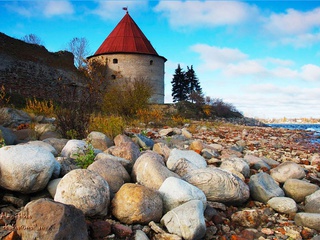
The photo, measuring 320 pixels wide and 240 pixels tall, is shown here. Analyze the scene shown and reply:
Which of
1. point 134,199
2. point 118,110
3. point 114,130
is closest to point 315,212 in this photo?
point 134,199

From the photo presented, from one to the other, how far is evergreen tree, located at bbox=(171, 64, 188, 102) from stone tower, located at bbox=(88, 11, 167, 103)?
7129mm

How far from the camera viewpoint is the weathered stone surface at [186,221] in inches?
106

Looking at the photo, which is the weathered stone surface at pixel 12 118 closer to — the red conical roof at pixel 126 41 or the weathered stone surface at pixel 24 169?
the weathered stone surface at pixel 24 169

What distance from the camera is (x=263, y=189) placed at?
3816 millimetres

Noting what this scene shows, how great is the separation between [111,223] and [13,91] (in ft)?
61.6

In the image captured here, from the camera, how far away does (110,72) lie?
30.2 metres

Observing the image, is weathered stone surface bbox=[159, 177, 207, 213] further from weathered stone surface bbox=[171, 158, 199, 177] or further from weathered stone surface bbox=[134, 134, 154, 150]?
weathered stone surface bbox=[134, 134, 154, 150]

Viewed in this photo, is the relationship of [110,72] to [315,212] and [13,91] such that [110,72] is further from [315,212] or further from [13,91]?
[315,212]

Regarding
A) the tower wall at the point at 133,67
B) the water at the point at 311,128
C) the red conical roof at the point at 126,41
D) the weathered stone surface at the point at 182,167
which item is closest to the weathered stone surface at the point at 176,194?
the weathered stone surface at the point at 182,167

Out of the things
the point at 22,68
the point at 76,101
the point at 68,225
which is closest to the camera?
the point at 68,225

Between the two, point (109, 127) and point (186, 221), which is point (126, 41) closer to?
point (109, 127)

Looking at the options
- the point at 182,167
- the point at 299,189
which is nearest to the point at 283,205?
the point at 299,189

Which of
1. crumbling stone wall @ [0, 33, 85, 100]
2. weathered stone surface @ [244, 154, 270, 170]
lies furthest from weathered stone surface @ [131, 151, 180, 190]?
crumbling stone wall @ [0, 33, 85, 100]

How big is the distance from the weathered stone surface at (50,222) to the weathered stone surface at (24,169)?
733 mm
